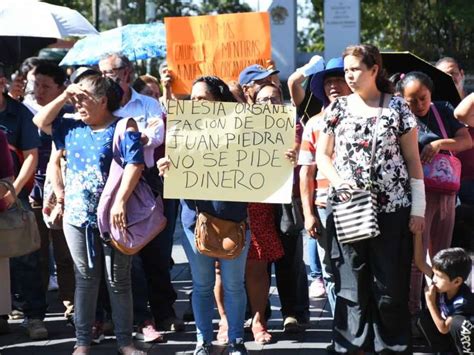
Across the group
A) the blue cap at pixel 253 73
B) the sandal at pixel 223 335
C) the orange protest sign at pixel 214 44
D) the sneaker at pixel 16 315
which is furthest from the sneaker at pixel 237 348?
the orange protest sign at pixel 214 44

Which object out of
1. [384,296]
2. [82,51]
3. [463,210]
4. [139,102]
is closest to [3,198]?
[139,102]

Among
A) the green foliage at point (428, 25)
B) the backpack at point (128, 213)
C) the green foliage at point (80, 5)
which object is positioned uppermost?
the green foliage at point (80, 5)

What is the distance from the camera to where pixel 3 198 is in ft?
20.2

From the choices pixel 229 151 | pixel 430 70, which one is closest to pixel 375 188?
pixel 229 151

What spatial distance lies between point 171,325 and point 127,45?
5021mm

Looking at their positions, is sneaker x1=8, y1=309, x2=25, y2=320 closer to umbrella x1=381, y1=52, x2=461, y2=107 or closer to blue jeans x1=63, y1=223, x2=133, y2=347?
blue jeans x1=63, y1=223, x2=133, y2=347

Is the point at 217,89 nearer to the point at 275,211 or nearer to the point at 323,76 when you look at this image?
the point at 323,76

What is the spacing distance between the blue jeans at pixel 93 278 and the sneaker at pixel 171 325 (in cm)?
99

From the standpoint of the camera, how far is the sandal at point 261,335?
263 inches

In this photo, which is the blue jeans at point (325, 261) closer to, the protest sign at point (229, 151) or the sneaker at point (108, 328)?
the protest sign at point (229, 151)

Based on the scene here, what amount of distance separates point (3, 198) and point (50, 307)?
1.97 meters

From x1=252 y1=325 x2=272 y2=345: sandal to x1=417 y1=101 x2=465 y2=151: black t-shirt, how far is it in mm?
1631

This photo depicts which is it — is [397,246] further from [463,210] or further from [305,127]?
[463,210]

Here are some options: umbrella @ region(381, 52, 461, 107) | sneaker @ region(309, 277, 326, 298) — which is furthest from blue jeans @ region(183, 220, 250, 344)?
sneaker @ region(309, 277, 326, 298)
